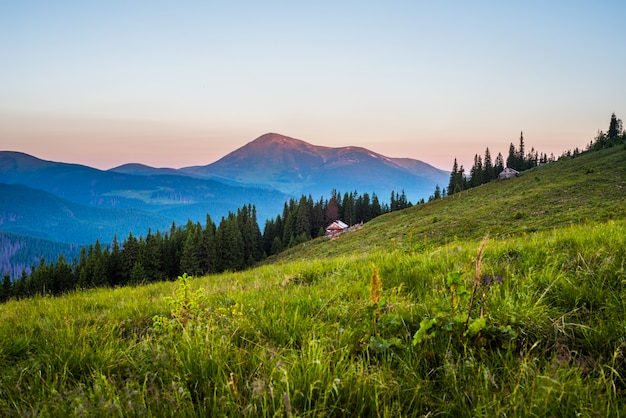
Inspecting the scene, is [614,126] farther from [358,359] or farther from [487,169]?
[358,359]

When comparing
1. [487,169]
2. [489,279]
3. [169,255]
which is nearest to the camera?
[489,279]

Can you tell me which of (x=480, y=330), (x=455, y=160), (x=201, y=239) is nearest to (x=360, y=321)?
(x=480, y=330)

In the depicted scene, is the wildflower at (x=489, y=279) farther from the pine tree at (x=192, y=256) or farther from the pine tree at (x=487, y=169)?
the pine tree at (x=487, y=169)

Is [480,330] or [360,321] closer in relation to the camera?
[480,330]

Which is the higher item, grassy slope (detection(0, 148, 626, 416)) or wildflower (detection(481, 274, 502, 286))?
wildflower (detection(481, 274, 502, 286))

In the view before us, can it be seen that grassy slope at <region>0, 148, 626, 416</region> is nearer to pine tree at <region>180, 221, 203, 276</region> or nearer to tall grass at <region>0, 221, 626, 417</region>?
tall grass at <region>0, 221, 626, 417</region>

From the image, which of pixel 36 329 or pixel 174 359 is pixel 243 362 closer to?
pixel 174 359

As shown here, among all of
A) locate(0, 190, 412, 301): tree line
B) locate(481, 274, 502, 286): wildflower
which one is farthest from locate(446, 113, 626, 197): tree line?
locate(481, 274, 502, 286): wildflower

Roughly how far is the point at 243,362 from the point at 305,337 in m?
0.66

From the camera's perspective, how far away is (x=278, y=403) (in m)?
1.72

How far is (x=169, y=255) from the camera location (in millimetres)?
76125

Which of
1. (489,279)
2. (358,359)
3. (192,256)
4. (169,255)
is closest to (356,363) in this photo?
(358,359)

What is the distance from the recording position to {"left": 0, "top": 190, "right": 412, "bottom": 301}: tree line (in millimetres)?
61219

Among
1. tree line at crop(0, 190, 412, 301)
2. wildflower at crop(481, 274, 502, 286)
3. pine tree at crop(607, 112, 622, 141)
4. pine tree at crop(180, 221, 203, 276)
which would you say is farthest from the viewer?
pine tree at crop(607, 112, 622, 141)
